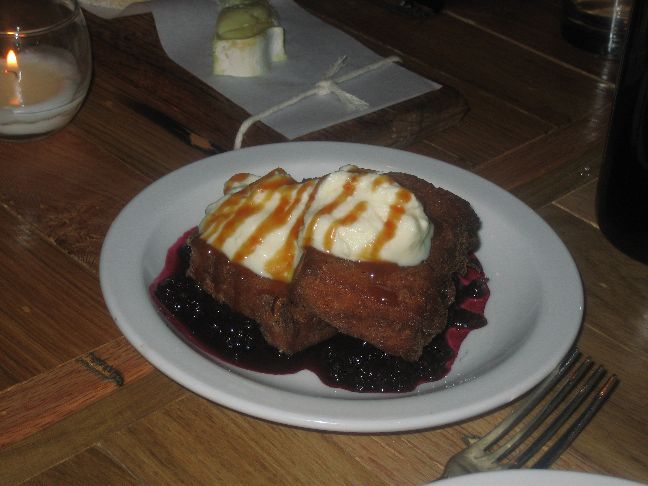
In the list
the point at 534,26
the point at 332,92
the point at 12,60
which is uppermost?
the point at 12,60

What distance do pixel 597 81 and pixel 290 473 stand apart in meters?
1.48

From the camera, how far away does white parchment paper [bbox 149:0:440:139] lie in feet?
6.08

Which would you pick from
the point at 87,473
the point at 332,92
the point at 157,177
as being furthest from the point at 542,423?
the point at 332,92

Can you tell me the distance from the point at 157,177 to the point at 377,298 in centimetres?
63

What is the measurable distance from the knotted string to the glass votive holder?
33cm

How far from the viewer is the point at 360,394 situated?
1.13 meters

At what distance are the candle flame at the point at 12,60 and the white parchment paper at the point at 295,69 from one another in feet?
1.47

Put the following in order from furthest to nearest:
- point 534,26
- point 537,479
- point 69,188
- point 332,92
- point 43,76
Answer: point 534,26 < point 332,92 < point 43,76 < point 69,188 < point 537,479

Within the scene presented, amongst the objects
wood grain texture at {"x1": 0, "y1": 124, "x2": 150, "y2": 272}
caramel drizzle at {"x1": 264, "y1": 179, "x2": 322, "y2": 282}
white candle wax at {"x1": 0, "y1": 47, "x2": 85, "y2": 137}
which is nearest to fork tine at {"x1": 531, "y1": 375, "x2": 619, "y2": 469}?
caramel drizzle at {"x1": 264, "y1": 179, "x2": 322, "y2": 282}

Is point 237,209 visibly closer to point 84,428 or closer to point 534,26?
point 84,428

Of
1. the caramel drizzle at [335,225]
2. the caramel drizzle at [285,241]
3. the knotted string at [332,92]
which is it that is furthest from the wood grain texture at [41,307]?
the knotted string at [332,92]

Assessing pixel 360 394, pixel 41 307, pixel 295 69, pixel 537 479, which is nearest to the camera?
pixel 537 479

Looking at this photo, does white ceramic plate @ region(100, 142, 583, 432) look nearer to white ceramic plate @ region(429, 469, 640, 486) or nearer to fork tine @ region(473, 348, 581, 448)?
fork tine @ region(473, 348, 581, 448)

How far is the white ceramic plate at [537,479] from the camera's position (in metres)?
0.80
